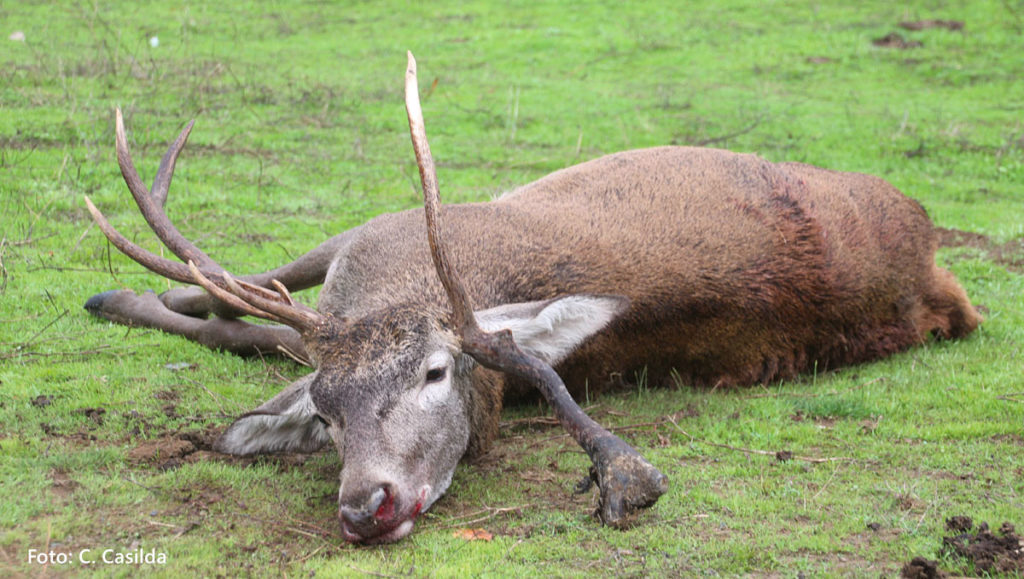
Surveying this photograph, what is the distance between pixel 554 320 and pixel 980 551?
6.57ft

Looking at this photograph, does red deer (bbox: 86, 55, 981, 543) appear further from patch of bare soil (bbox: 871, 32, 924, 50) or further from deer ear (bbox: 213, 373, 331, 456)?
patch of bare soil (bbox: 871, 32, 924, 50)

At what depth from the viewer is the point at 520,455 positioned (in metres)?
5.18

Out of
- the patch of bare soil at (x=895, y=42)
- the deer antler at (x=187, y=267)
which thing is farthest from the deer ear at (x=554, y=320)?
the patch of bare soil at (x=895, y=42)

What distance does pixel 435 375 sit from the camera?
15.4 feet

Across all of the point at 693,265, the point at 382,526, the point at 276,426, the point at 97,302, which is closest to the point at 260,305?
the point at 276,426

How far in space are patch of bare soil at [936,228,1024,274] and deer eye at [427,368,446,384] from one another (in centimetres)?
611

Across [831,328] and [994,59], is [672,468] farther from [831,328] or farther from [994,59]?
[994,59]

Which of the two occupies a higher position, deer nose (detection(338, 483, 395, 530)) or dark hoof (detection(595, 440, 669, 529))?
dark hoof (detection(595, 440, 669, 529))

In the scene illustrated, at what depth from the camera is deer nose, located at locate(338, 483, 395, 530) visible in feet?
13.2

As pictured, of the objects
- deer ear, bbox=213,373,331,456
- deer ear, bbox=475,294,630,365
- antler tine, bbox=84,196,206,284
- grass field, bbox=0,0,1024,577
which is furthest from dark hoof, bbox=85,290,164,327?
deer ear, bbox=475,294,630,365

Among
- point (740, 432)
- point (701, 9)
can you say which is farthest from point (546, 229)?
point (701, 9)

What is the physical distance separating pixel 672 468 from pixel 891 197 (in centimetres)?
296

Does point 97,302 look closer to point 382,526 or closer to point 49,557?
point 49,557

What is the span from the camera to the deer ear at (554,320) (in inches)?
189
